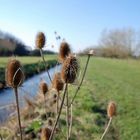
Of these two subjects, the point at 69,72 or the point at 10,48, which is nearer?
the point at 69,72

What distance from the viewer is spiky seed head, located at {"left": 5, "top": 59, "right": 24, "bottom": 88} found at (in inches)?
114

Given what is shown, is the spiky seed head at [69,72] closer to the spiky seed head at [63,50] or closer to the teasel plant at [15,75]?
the teasel plant at [15,75]

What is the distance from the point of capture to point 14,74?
292cm

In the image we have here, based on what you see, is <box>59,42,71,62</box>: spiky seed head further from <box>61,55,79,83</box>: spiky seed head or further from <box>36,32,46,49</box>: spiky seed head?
<box>61,55,79,83</box>: spiky seed head

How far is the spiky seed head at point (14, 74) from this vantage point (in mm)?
2898

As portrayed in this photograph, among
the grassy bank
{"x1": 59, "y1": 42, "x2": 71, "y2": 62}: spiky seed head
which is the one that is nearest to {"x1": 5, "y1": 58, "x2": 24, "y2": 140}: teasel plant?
the grassy bank

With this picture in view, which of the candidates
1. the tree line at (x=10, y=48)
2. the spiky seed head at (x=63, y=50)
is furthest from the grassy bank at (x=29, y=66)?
the spiky seed head at (x=63, y=50)

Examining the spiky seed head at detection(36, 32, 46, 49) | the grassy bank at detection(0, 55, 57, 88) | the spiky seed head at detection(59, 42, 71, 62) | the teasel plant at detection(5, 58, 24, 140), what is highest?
the spiky seed head at detection(36, 32, 46, 49)

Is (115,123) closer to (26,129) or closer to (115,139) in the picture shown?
(115,139)

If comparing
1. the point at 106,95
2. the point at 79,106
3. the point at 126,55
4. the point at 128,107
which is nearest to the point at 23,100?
the point at 79,106

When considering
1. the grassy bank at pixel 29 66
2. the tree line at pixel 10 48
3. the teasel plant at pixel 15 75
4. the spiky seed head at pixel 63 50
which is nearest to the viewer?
the teasel plant at pixel 15 75

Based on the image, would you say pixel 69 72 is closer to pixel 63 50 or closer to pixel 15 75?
pixel 15 75

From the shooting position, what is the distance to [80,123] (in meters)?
11.0

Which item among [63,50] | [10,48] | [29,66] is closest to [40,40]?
[63,50]
